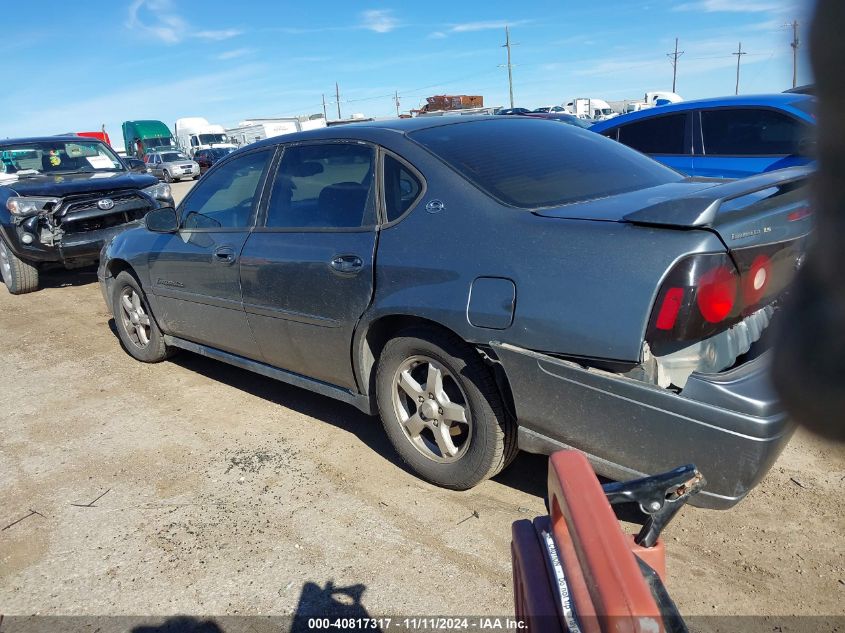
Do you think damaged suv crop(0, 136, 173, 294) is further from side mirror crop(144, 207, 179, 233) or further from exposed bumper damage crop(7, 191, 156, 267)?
side mirror crop(144, 207, 179, 233)

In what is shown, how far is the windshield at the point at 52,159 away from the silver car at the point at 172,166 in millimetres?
20267

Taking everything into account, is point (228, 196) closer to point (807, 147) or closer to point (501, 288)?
point (501, 288)

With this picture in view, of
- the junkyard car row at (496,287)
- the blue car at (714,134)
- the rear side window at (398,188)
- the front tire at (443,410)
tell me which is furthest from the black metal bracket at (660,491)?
the blue car at (714,134)

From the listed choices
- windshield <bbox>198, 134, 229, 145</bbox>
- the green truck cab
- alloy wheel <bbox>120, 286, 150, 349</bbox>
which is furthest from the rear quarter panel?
windshield <bbox>198, 134, 229, 145</bbox>

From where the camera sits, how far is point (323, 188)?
3.54 meters

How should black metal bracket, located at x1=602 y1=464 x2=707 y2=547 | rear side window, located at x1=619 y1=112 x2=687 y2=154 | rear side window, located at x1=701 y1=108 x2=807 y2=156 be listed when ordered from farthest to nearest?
rear side window, located at x1=619 y1=112 x2=687 y2=154, rear side window, located at x1=701 y1=108 x2=807 y2=156, black metal bracket, located at x1=602 y1=464 x2=707 y2=547

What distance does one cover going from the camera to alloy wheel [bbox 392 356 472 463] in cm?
294

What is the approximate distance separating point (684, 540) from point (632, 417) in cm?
72

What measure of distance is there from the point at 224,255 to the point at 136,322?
5.36 ft

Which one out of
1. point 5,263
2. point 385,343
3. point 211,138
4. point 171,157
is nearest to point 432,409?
point 385,343

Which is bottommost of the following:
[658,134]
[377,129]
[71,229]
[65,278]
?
[65,278]

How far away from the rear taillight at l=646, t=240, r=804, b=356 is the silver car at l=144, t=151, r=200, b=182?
28.8 meters

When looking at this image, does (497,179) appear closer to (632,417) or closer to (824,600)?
(632,417)

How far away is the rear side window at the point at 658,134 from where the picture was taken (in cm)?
652
